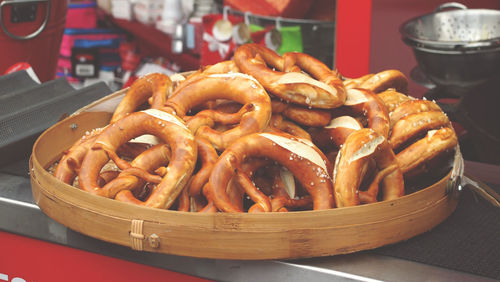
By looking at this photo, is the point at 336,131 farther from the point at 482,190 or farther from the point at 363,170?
the point at 482,190

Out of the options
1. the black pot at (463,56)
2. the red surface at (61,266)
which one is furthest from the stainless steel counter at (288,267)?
the black pot at (463,56)

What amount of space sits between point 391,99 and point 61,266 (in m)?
0.91

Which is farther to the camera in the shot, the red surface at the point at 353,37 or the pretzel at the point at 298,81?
the red surface at the point at 353,37

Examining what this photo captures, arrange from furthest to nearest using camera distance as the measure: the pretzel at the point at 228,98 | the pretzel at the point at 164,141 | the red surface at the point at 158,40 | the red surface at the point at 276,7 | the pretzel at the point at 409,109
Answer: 1. the red surface at the point at 158,40
2. the red surface at the point at 276,7
3. the pretzel at the point at 409,109
4. the pretzel at the point at 228,98
5. the pretzel at the point at 164,141

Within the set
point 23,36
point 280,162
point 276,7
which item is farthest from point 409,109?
point 23,36

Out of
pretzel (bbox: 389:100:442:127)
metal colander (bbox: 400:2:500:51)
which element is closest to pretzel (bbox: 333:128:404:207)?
pretzel (bbox: 389:100:442:127)

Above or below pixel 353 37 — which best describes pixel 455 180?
above

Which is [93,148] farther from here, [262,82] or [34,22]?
[34,22]

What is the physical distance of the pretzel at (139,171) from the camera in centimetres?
107

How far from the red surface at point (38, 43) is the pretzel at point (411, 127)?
2.09m

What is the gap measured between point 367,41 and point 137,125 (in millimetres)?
2092

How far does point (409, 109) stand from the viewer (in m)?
1.31

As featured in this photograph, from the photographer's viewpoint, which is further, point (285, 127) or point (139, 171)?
point (285, 127)

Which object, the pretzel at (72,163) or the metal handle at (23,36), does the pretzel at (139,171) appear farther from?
the metal handle at (23,36)
